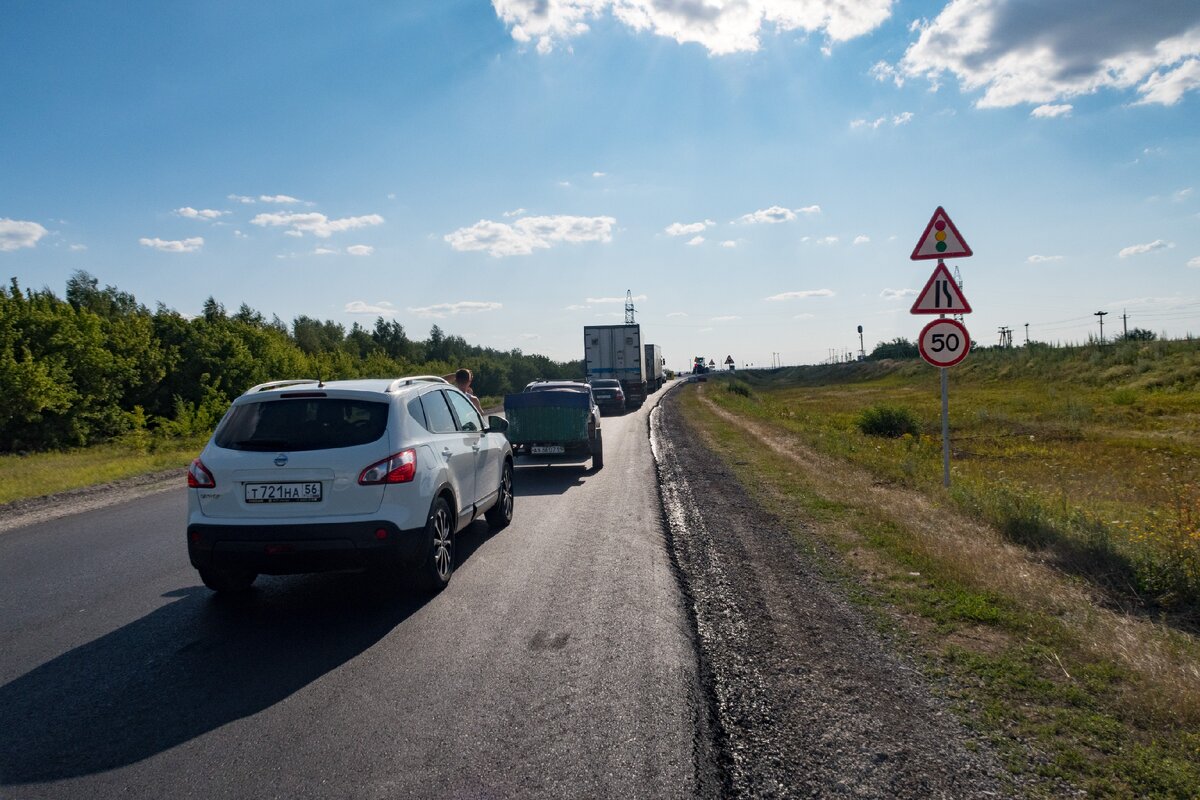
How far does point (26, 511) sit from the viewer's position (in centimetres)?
1270

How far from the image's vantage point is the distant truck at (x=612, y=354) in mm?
44406

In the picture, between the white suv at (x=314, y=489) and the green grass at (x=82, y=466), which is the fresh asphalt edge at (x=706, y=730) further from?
the green grass at (x=82, y=466)

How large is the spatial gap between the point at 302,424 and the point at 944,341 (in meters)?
8.04

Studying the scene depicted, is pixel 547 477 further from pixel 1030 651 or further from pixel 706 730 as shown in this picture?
pixel 706 730

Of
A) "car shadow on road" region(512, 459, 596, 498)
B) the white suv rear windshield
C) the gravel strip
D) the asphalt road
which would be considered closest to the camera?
the gravel strip

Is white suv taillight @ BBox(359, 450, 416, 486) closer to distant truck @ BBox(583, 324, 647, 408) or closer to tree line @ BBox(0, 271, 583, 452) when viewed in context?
tree line @ BBox(0, 271, 583, 452)

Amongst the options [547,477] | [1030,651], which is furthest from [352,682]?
[547,477]

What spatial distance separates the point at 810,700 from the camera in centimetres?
455

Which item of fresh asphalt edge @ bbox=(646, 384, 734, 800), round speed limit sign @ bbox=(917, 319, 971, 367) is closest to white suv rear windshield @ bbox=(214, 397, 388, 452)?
fresh asphalt edge @ bbox=(646, 384, 734, 800)

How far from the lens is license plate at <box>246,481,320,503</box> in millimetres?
6531

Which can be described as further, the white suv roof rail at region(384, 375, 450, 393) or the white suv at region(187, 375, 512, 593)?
the white suv roof rail at region(384, 375, 450, 393)

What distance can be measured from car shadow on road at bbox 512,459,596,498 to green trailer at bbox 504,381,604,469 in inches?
16.9

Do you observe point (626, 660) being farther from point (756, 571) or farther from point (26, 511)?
point (26, 511)

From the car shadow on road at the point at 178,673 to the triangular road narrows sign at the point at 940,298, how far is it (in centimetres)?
755
